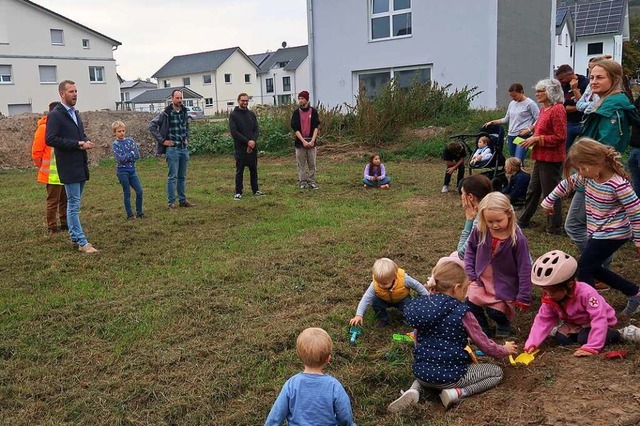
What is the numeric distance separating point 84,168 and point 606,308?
19.4 ft

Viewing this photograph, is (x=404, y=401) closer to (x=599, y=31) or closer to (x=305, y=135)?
(x=305, y=135)

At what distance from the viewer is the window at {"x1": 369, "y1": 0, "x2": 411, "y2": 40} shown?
18.9 meters

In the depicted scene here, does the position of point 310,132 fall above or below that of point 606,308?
above

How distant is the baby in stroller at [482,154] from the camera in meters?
9.20

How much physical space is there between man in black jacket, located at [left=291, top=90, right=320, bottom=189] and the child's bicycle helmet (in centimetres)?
735

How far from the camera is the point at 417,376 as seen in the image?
10.9 feet

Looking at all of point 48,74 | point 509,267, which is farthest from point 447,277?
point 48,74

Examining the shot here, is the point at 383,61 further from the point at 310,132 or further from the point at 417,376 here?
the point at 417,376

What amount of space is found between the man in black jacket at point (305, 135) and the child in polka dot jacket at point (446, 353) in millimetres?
7651

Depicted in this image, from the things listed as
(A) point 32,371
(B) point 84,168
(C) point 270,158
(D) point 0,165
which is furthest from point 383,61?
(A) point 32,371

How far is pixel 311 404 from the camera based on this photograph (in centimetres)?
270

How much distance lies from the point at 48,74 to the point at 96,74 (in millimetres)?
4433

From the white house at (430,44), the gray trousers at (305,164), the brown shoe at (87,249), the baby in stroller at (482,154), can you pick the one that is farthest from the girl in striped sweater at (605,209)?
the white house at (430,44)

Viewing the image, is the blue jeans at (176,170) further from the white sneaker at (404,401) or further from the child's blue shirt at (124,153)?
the white sneaker at (404,401)
